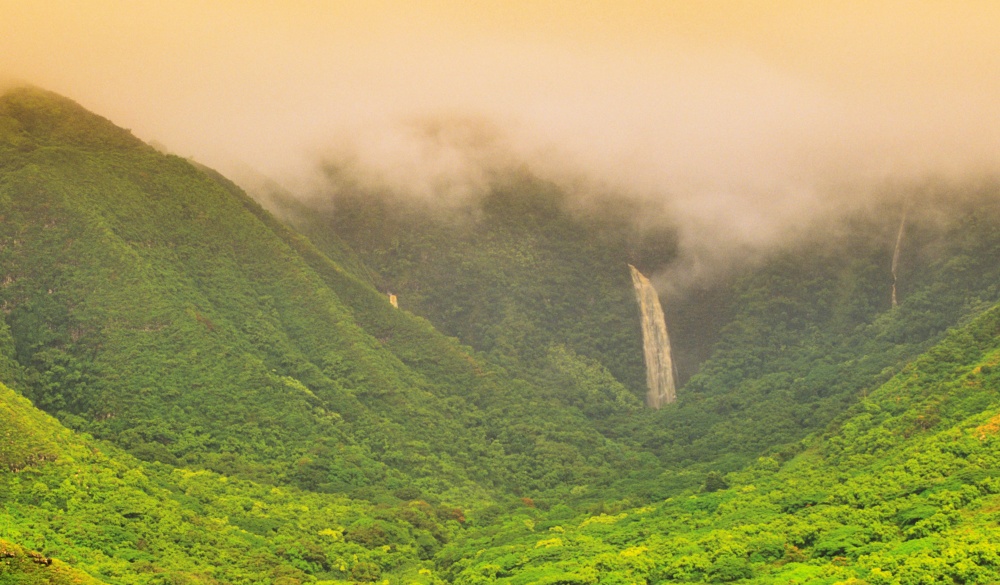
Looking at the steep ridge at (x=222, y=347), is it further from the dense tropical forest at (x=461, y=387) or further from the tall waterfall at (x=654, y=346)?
the tall waterfall at (x=654, y=346)

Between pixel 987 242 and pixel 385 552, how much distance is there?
6015 centimetres

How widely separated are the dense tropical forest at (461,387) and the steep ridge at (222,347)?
0.78ft

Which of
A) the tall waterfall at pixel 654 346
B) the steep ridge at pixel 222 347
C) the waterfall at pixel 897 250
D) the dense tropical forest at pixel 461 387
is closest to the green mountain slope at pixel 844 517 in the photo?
the dense tropical forest at pixel 461 387

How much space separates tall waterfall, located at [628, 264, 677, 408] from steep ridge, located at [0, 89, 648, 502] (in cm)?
1363

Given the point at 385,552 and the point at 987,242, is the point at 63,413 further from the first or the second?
the point at 987,242

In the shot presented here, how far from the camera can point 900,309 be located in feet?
346

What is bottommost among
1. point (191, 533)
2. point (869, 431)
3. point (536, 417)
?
point (191, 533)

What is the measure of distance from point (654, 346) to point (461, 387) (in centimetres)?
2619

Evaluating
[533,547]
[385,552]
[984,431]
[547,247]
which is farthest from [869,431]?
[547,247]

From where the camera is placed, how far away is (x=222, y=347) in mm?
88000

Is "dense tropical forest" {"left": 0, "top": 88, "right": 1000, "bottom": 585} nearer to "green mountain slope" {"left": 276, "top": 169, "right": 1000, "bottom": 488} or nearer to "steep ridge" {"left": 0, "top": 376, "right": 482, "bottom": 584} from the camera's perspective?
"steep ridge" {"left": 0, "top": 376, "right": 482, "bottom": 584}

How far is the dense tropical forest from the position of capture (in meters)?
62.3

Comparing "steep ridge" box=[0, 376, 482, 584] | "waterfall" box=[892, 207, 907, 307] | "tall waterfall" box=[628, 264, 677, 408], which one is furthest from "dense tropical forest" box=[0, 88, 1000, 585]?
"tall waterfall" box=[628, 264, 677, 408]

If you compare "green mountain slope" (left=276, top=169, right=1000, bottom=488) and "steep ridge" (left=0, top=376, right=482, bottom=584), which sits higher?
"green mountain slope" (left=276, top=169, right=1000, bottom=488)
